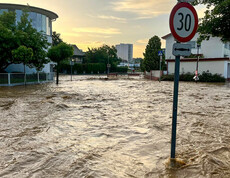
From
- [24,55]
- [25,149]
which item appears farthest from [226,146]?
[24,55]

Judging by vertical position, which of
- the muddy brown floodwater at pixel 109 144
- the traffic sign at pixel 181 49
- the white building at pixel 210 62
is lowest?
the muddy brown floodwater at pixel 109 144

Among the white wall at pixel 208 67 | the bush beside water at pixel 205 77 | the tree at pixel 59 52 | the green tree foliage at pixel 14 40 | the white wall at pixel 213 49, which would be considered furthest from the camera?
the white wall at pixel 213 49

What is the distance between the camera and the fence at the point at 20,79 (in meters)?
18.6

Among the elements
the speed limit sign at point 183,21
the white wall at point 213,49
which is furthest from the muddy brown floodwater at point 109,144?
the white wall at point 213,49

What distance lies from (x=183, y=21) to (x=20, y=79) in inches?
784

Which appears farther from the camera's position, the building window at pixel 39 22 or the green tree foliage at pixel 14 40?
the building window at pixel 39 22

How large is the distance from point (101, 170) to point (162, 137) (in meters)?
2.09

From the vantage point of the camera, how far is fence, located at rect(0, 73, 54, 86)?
1857cm

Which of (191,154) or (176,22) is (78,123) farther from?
(176,22)

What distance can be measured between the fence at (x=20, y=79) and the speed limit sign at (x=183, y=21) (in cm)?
1880

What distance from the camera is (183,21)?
3.10m

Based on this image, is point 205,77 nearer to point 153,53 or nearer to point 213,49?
point 213,49

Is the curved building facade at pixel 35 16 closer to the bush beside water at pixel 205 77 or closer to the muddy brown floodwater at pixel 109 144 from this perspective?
the bush beside water at pixel 205 77

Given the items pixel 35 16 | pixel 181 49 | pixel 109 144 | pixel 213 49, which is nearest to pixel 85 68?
pixel 35 16
